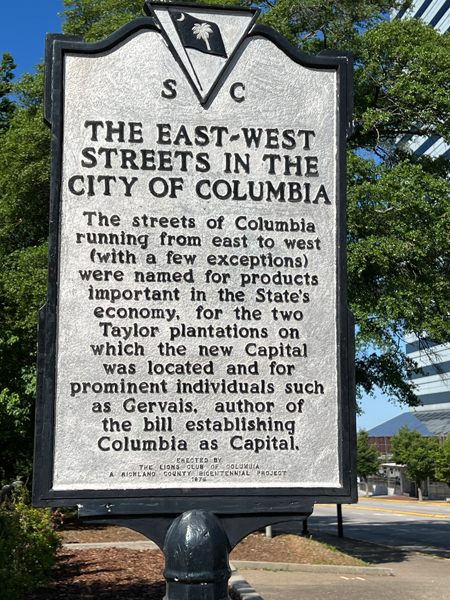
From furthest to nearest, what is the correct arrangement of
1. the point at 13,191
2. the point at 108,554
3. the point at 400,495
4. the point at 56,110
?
the point at 400,495 → the point at 13,191 → the point at 108,554 → the point at 56,110

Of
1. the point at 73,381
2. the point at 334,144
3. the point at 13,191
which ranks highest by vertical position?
the point at 13,191

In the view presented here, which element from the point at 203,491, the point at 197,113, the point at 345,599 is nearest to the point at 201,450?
the point at 203,491

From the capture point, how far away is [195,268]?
11.3 feet

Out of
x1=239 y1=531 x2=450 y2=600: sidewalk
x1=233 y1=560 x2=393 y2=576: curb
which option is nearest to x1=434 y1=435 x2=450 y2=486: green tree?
x1=239 y1=531 x2=450 y2=600: sidewalk

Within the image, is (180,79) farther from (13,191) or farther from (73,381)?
(13,191)

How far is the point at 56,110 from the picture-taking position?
137 inches

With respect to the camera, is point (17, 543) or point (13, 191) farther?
point (13, 191)

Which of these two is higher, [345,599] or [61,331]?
[61,331]

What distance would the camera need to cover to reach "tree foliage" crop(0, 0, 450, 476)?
1407 cm

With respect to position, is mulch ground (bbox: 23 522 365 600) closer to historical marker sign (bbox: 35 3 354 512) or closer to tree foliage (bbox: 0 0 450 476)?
tree foliage (bbox: 0 0 450 476)

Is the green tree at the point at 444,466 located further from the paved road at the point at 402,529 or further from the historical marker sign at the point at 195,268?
the historical marker sign at the point at 195,268

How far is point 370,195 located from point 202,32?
11.2 metres

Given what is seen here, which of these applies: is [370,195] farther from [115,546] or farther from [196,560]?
[196,560]

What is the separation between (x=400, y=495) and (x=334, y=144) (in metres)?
68.9
